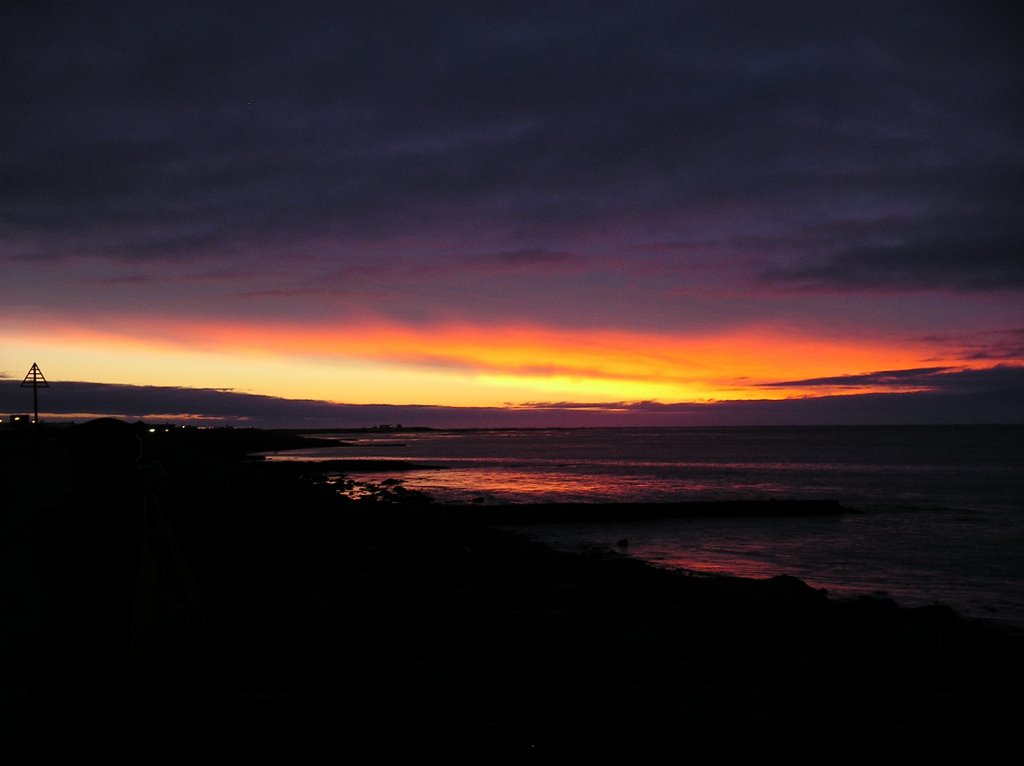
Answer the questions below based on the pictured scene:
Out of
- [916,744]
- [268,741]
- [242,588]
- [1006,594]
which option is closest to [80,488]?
[268,741]

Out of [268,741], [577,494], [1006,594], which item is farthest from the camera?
[577,494]

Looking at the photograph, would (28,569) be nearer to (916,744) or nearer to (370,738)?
(370,738)

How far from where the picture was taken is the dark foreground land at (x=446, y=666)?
3.49 m

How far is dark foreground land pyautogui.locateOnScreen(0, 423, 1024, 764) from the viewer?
137 inches

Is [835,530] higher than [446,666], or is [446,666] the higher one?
[446,666]

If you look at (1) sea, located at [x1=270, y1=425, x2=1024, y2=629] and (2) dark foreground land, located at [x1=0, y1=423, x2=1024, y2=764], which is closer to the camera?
(2) dark foreground land, located at [x1=0, y1=423, x2=1024, y2=764]

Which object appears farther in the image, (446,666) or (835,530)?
(835,530)

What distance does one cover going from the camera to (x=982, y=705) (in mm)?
7016

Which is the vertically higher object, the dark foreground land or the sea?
the dark foreground land

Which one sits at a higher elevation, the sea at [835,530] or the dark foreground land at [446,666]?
the dark foreground land at [446,666]

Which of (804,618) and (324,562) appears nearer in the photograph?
(804,618)

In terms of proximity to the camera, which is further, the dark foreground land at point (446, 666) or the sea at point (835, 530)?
the sea at point (835, 530)

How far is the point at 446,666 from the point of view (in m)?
7.10

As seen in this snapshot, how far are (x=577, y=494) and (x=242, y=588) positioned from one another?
1397 inches
